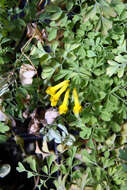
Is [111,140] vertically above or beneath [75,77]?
beneath

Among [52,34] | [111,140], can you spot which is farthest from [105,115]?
[52,34]

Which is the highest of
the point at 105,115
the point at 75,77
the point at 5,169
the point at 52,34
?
the point at 52,34

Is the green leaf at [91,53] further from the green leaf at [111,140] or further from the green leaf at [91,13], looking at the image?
the green leaf at [111,140]

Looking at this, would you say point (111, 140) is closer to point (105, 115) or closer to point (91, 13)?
point (105, 115)

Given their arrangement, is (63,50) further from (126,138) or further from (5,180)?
(5,180)

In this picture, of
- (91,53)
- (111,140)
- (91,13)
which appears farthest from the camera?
(111,140)

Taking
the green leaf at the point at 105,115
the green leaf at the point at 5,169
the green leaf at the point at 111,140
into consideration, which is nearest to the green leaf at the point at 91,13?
the green leaf at the point at 105,115

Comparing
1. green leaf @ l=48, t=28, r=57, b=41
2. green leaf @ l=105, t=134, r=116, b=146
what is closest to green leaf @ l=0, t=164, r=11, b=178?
green leaf @ l=105, t=134, r=116, b=146

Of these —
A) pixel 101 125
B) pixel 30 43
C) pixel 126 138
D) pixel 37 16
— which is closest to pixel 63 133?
pixel 101 125

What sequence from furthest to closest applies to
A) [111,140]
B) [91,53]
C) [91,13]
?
[111,140] → [91,53] → [91,13]
